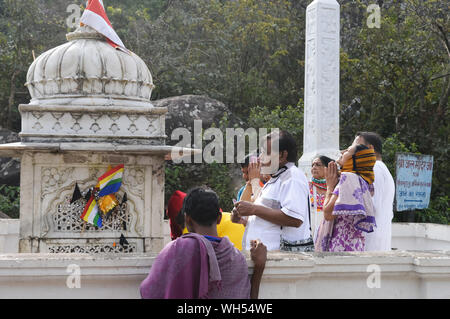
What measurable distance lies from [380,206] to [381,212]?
43 mm

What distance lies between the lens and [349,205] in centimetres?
323

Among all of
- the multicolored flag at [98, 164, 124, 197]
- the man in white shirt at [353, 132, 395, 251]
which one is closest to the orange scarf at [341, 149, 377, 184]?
the man in white shirt at [353, 132, 395, 251]

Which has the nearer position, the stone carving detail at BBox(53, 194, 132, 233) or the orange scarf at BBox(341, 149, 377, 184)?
the orange scarf at BBox(341, 149, 377, 184)

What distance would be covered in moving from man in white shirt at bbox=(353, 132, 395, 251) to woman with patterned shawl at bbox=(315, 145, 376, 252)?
0.58 ft

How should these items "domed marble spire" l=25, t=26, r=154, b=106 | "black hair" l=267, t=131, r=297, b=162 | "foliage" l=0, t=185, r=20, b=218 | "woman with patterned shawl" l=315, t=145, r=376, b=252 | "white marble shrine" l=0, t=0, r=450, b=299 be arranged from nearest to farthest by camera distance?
"black hair" l=267, t=131, r=297, b=162 < "woman with patterned shawl" l=315, t=145, r=376, b=252 < "white marble shrine" l=0, t=0, r=450, b=299 < "domed marble spire" l=25, t=26, r=154, b=106 < "foliage" l=0, t=185, r=20, b=218

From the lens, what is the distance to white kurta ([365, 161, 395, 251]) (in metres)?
3.54

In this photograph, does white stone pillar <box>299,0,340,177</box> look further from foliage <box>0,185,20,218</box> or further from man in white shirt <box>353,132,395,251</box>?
foliage <box>0,185,20,218</box>

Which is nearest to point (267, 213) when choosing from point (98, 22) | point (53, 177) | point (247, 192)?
point (247, 192)

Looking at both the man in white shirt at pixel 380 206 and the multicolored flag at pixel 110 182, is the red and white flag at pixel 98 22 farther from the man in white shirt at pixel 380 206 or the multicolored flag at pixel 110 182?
the man in white shirt at pixel 380 206

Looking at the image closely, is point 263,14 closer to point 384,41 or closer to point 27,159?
point 384,41

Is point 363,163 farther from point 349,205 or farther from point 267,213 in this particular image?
point 267,213

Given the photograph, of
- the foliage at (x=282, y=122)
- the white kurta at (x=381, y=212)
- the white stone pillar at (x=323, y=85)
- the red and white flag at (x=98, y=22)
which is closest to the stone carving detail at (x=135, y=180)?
the red and white flag at (x=98, y=22)

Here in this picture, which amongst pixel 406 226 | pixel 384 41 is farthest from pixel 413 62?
pixel 406 226

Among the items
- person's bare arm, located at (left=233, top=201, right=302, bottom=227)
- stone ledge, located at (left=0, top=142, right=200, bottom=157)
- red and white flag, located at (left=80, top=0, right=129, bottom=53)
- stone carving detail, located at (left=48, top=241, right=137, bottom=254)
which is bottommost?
stone carving detail, located at (left=48, top=241, right=137, bottom=254)
